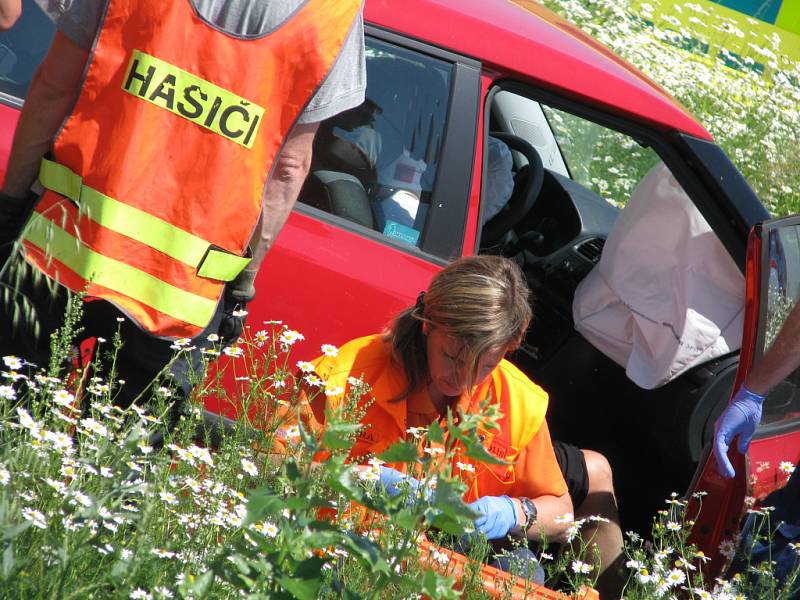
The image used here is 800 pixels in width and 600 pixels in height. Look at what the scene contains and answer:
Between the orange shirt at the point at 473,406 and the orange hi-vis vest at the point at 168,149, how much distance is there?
21.5 inches

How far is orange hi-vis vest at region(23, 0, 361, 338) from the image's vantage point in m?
2.29

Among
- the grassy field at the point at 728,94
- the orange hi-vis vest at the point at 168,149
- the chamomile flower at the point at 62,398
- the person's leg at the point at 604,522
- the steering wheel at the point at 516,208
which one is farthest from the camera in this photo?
the grassy field at the point at 728,94

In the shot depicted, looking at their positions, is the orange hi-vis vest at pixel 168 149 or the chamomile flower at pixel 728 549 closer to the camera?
the orange hi-vis vest at pixel 168 149

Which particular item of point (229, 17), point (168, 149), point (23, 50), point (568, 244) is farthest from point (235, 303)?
point (568, 244)

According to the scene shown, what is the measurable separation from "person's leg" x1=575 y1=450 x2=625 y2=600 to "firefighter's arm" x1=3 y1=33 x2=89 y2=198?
1.87 meters

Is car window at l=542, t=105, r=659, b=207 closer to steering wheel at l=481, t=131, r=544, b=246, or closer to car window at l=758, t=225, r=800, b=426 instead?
steering wheel at l=481, t=131, r=544, b=246

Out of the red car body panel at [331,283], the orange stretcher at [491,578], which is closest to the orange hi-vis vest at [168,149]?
the red car body panel at [331,283]

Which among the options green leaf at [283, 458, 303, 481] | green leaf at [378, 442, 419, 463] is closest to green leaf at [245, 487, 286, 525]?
green leaf at [283, 458, 303, 481]

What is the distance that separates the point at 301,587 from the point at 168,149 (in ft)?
3.81

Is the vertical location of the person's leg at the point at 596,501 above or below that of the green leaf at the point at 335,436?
below

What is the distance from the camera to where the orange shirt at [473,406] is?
285cm

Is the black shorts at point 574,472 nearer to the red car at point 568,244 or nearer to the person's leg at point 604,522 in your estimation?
the person's leg at point 604,522

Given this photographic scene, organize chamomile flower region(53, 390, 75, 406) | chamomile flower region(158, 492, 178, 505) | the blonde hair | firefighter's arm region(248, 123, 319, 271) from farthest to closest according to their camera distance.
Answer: the blonde hair
firefighter's arm region(248, 123, 319, 271)
chamomile flower region(53, 390, 75, 406)
chamomile flower region(158, 492, 178, 505)

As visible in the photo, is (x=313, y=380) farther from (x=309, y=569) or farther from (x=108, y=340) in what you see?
(x=309, y=569)
